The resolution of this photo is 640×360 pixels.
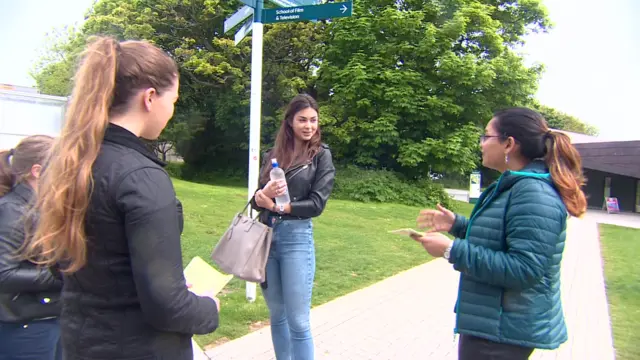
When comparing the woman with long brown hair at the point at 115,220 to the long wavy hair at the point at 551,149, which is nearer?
the woman with long brown hair at the point at 115,220

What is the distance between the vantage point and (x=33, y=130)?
11680 mm

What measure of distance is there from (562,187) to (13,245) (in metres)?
2.56

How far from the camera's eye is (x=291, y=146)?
3104 millimetres

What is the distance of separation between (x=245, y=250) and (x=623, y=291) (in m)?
6.72

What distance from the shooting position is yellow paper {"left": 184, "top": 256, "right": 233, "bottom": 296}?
184cm

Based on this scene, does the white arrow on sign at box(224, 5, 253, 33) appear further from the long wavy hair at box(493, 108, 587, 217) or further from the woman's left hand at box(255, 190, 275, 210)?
the long wavy hair at box(493, 108, 587, 217)

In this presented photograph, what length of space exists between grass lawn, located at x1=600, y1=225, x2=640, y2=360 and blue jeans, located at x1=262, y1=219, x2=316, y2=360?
336cm

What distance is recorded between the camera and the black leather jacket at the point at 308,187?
9.32 feet

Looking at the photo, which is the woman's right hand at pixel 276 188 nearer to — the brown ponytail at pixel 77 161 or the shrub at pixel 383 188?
the brown ponytail at pixel 77 161

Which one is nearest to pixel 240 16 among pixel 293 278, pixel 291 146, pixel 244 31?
pixel 244 31

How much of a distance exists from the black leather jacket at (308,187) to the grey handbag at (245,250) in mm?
239

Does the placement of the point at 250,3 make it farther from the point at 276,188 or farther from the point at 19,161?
the point at 19,161

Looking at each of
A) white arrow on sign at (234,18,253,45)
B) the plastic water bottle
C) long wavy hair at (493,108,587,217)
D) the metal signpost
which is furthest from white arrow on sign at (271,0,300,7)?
long wavy hair at (493,108,587,217)

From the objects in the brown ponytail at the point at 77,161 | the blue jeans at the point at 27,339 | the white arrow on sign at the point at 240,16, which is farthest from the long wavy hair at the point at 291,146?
the white arrow on sign at the point at 240,16
